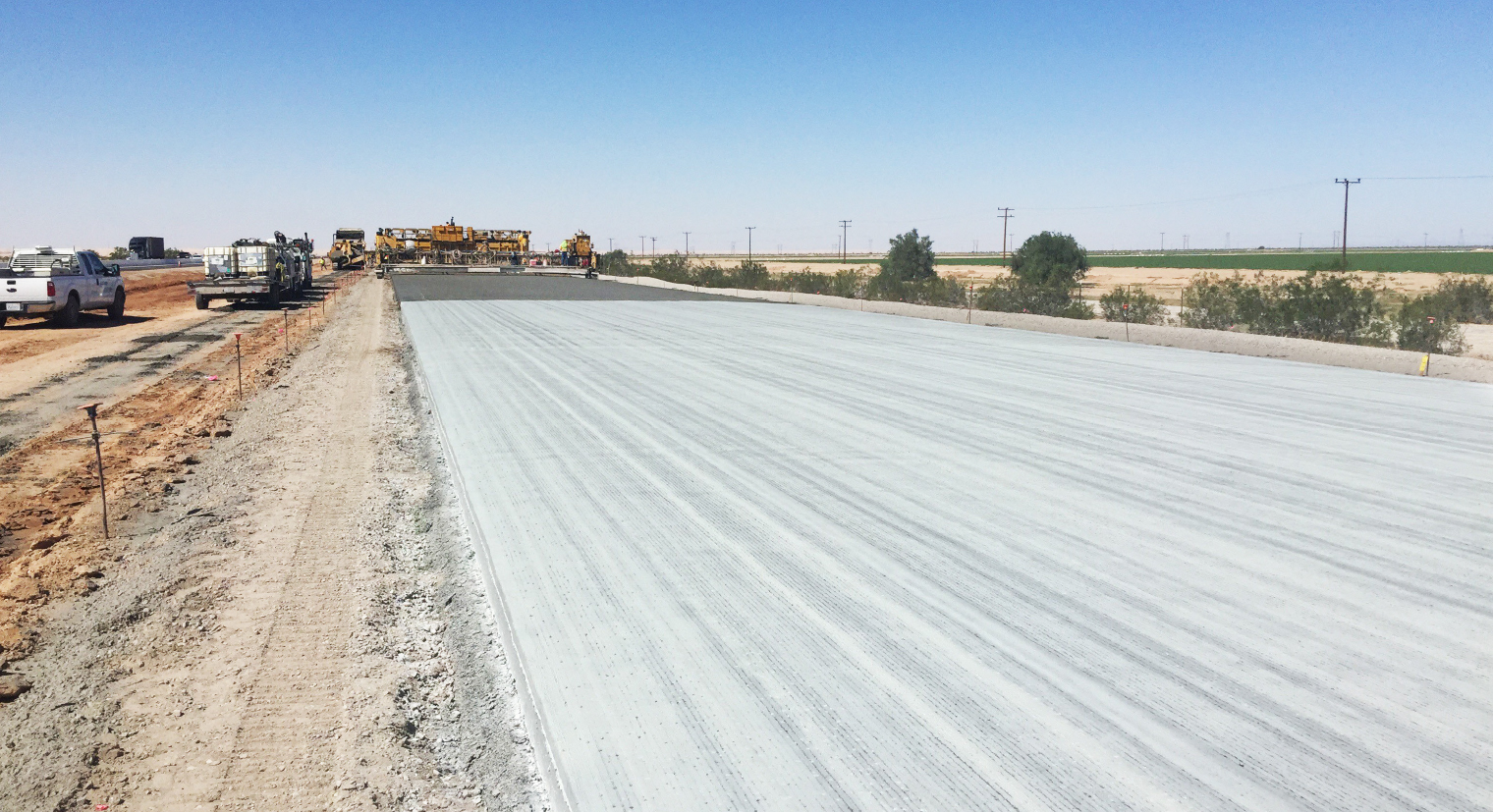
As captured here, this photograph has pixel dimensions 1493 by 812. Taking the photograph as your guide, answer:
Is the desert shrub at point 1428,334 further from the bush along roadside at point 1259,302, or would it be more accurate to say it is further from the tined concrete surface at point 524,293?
the tined concrete surface at point 524,293

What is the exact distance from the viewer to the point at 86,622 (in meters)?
5.95

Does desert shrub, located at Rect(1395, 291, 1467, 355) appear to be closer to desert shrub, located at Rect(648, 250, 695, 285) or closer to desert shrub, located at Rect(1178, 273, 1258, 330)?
desert shrub, located at Rect(1178, 273, 1258, 330)

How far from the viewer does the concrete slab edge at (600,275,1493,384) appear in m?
15.2

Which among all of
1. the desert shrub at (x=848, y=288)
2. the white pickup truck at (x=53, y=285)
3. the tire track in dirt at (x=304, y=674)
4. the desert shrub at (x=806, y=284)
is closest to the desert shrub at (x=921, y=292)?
the desert shrub at (x=848, y=288)

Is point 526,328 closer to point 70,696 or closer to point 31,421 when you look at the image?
point 31,421

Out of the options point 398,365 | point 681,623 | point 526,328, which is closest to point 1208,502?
point 681,623

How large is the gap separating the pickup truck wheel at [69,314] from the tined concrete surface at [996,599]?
68.4ft

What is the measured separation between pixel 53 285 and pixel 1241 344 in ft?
92.4

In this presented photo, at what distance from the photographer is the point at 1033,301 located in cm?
3200

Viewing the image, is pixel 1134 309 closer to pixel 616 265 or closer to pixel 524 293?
pixel 524 293

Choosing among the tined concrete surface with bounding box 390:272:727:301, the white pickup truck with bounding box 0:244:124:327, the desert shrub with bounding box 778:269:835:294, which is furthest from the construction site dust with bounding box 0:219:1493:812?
the desert shrub with bounding box 778:269:835:294

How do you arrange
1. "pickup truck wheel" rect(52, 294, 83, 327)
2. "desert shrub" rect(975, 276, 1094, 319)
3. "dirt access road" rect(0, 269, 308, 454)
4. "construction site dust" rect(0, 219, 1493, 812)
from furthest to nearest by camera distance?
1. "desert shrub" rect(975, 276, 1094, 319)
2. "pickup truck wheel" rect(52, 294, 83, 327)
3. "dirt access road" rect(0, 269, 308, 454)
4. "construction site dust" rect(0, 219, 1493, 812)

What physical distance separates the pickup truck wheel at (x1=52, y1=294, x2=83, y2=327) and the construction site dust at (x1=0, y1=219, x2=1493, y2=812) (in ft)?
49.2

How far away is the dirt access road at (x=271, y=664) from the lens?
4098 millimetres
